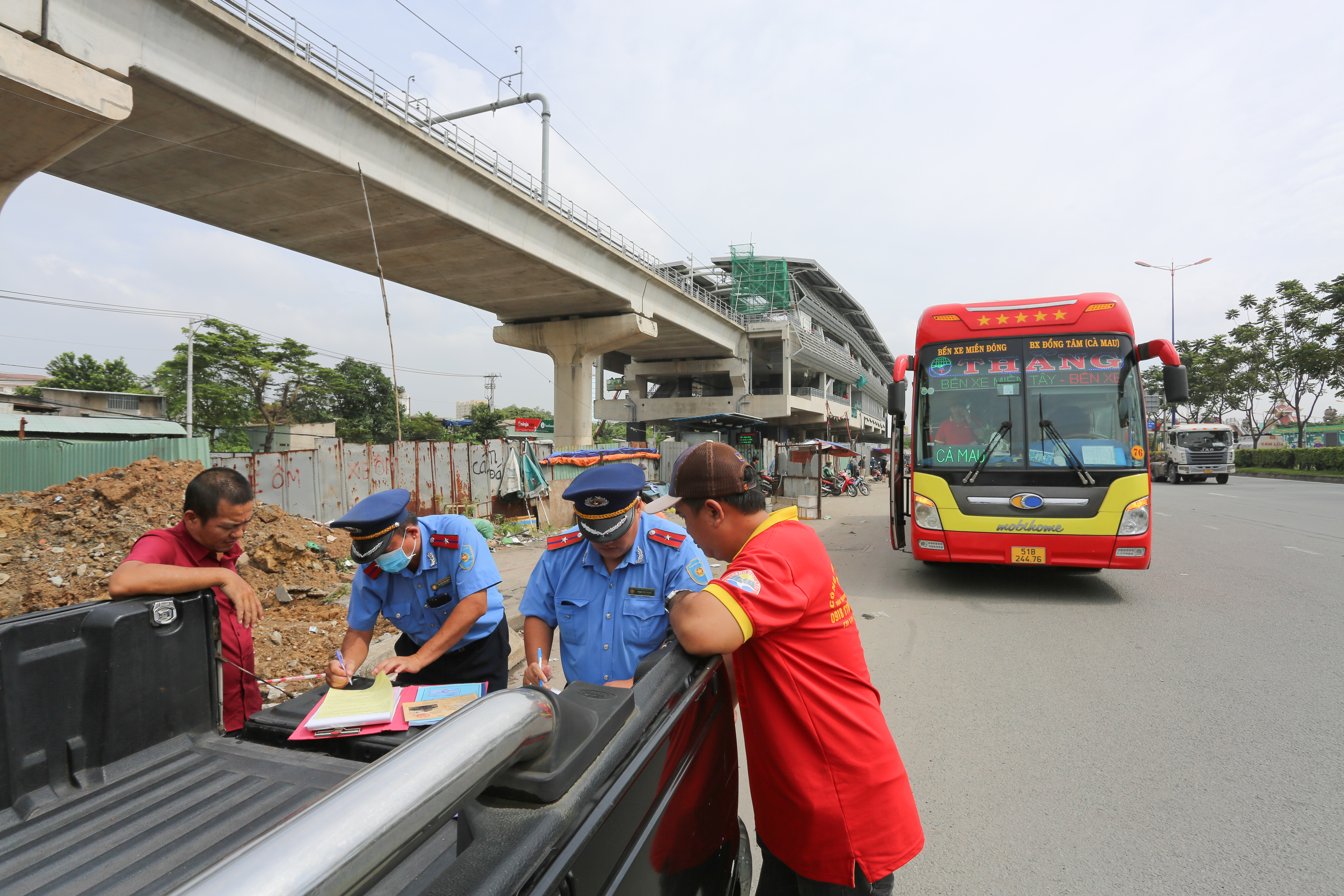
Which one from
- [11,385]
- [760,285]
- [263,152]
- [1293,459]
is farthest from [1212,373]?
[11,385]

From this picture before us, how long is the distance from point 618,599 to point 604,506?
0.43 meters

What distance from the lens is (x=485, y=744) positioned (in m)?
0.82

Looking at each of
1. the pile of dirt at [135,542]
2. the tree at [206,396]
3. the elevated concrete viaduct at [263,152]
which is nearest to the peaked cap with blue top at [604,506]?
the pile of dirt at [135,542]

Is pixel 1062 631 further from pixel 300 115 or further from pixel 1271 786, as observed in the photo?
pixel 300 115

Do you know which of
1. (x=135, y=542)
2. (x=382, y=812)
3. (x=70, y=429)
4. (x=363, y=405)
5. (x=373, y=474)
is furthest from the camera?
(x=363, y=405)

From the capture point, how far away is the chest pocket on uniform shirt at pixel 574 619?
2.60 metres

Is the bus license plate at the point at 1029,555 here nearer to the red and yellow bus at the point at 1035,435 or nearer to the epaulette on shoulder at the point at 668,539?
the red and yellow bus at the point at 1035,435

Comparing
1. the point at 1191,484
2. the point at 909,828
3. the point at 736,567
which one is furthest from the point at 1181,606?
the point at 1191,484

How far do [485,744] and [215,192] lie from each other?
17.5m

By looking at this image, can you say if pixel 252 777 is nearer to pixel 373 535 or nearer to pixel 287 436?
pixel 373 535

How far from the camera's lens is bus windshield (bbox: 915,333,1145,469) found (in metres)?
6.69

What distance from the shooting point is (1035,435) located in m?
6.91

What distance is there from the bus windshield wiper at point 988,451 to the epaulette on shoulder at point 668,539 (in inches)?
211

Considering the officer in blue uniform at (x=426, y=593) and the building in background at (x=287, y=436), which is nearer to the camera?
the officer in blue uniform at (x=426, y=593)
